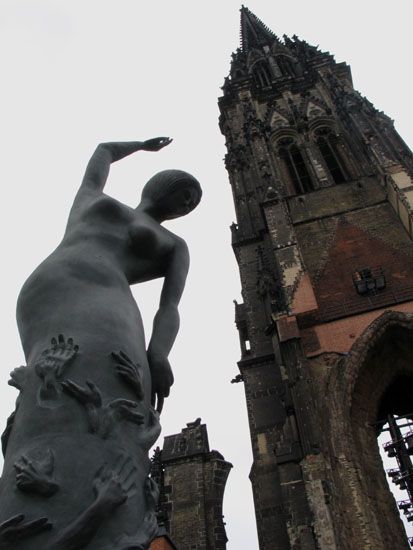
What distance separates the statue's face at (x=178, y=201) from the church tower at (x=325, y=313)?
303 inches

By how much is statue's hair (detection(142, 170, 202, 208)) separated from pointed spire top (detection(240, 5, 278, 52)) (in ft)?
104

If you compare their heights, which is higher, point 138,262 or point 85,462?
point 138,262

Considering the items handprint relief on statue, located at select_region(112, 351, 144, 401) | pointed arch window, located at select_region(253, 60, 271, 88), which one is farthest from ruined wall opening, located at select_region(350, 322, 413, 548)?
pointed arch window, located at select_region(253, 60, 271, 88)

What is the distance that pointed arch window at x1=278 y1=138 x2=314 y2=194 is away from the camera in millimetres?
18156

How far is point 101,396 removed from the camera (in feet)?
4.06

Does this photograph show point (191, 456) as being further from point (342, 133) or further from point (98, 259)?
point (98, 259)

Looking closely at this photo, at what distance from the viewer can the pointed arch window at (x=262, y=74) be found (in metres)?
26.8

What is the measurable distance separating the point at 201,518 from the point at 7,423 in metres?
14.2

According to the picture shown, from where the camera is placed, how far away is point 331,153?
1931cm

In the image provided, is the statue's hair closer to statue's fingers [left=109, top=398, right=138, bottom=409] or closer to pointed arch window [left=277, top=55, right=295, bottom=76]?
statue's fingers [left=109, top=398, right=138, bottom=409]

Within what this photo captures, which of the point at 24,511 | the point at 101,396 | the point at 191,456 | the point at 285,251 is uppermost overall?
the point at 285,251

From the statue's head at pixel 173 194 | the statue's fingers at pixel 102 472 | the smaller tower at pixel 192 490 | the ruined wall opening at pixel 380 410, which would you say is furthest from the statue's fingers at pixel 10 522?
the smaller tower at pixel 192 490

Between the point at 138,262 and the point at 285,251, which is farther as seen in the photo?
the point at 285,251

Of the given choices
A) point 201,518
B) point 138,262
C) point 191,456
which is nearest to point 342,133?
point 191,456
